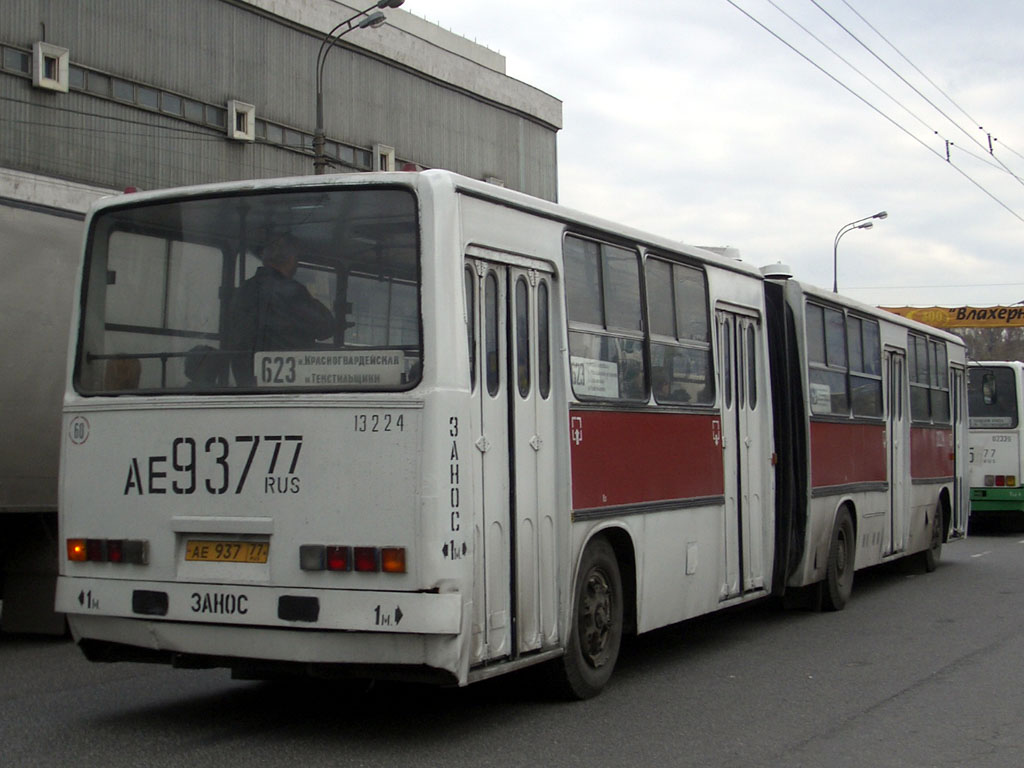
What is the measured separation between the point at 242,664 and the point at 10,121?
95.2ft

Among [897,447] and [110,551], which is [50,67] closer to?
[897,447]

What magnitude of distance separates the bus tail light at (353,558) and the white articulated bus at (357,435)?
1 centimetres

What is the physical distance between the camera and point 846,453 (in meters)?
13.3

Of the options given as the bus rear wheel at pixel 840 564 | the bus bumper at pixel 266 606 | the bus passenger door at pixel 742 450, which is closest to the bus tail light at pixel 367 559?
the bus bumper at pixel 266 606

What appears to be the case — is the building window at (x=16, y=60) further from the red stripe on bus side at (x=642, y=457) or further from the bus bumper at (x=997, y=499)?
the red stripe on bus side at (x=642, y=457)

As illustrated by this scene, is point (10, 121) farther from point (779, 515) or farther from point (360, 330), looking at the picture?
point (360, 330)

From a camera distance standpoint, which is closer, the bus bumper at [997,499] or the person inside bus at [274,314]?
the person inside bus at [274,314]

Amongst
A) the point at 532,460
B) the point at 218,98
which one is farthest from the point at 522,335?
the point at 218,98

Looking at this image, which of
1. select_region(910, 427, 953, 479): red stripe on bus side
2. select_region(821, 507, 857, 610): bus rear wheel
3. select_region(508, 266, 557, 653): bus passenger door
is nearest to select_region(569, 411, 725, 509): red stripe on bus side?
select_region(508, 266, 557, 653): bus passenger door

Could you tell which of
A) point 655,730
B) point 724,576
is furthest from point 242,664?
point 724,576

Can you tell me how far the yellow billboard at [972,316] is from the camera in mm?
41812

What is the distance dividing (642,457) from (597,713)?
1.75 metres

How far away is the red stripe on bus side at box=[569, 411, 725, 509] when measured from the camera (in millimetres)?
8102

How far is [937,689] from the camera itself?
8852 mm
